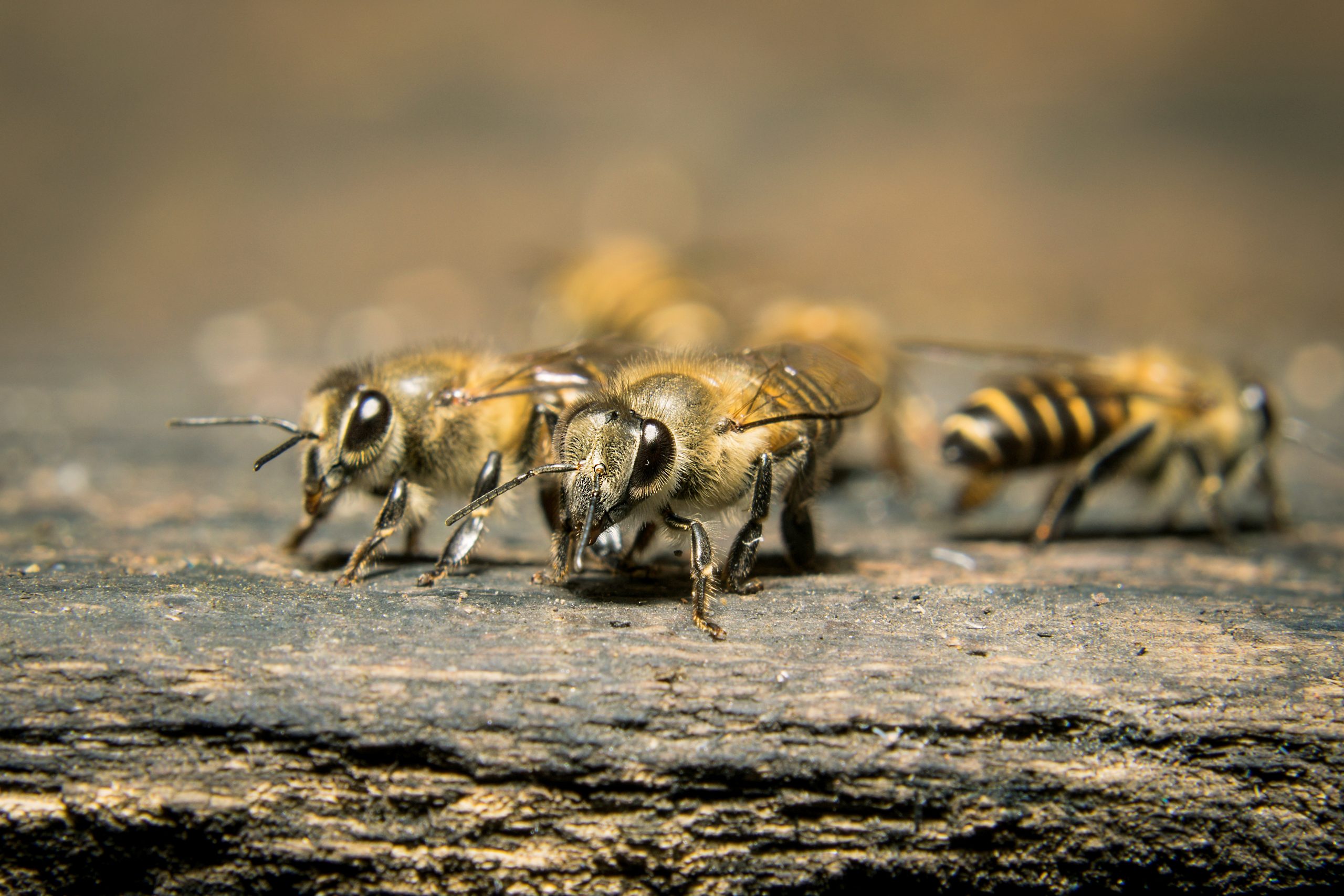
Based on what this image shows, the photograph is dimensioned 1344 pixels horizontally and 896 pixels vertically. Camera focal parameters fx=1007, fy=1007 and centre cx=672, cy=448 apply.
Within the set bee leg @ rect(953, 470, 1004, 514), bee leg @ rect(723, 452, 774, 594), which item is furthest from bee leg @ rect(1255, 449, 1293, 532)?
bee leg @ rect(723, 452, 774, 594)

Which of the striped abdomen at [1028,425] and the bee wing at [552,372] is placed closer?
the bee wing at [552,372]

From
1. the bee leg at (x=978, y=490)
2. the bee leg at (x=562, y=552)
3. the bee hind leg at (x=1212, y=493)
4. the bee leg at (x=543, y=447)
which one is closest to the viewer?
the bee leg at (x=562, y=552)

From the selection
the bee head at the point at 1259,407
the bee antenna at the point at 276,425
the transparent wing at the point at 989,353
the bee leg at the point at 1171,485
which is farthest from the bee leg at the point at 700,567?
the bee head at the point at 1259,407

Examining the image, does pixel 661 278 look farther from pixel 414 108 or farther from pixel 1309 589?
pixel 414 108

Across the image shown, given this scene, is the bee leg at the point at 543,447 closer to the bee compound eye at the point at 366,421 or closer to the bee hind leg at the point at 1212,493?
the bee compound eye at the point at 366,421

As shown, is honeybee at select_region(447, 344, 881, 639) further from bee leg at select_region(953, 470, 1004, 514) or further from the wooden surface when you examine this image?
bee leg at select_region(953, 470, 1004, 514)

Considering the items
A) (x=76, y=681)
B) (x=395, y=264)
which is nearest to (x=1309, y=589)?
(x=76, y=681)

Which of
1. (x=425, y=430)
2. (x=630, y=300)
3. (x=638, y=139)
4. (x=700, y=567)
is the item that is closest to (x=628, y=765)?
(x=700, y=567)
